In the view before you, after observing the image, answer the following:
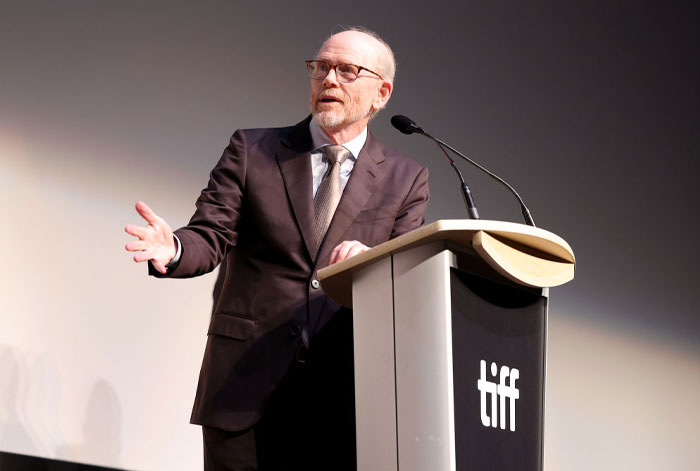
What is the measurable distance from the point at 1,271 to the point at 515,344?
1842 mm

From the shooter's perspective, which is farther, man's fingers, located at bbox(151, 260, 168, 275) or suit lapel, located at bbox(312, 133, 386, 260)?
suit lapel, located at bbox(312, 133, 386, 260)

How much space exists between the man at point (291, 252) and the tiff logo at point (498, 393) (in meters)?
0.39

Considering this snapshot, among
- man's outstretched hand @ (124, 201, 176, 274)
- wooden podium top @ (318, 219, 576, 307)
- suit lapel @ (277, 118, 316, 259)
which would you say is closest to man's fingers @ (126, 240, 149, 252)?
man's outstretched hand @ (124, 201, 176, 274)

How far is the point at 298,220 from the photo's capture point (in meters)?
2.03

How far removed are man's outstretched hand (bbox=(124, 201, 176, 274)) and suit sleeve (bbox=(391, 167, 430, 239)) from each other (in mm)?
646

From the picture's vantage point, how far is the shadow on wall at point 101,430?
9.07 feet

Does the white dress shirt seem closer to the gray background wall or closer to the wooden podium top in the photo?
the wooden podium top

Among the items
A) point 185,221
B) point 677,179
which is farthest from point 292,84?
point 677,179

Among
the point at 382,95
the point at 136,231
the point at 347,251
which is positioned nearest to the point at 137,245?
the point at 136,231

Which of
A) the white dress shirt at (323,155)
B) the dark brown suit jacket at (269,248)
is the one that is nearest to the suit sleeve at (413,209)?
the dark brown suit jacket at (269,248)

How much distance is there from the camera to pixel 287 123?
319 centimetres

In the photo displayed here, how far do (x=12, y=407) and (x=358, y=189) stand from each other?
1.40 m

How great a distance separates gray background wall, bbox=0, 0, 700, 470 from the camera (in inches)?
109

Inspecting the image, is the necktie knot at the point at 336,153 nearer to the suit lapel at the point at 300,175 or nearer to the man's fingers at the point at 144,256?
the suit lapel at the point at 300,175
